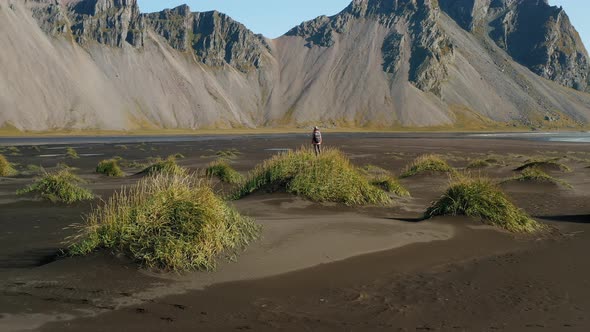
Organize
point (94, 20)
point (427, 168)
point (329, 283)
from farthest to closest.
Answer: point (94, 20), point (427, 168), point (329, 283)

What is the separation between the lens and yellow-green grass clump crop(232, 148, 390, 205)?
58.1ft

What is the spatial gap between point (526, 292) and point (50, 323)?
302 inches

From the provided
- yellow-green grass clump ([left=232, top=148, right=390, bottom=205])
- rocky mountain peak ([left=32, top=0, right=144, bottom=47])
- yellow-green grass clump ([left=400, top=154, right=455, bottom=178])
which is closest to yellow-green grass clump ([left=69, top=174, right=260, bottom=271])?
yellow-green grass clump ([left=232, top=148, right=390, bottom=205])

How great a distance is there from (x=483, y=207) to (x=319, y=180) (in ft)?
18.1

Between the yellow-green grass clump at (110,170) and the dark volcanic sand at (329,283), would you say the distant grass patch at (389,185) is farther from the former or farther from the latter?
the yellow-green grass clump at (110,170)

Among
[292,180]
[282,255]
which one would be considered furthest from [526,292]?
[292,180]

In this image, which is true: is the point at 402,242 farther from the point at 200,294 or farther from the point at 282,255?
the point at 200,294

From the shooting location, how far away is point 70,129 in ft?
414

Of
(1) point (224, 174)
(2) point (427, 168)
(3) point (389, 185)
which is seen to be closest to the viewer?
(3) point (389, 185)

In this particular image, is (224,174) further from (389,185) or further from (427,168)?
(427,168)

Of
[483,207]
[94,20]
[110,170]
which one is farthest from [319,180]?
[94,20]

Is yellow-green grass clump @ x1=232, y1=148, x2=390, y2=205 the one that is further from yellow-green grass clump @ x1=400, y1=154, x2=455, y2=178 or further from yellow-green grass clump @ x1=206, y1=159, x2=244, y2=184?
yellow-green grass clump @ x1=400, y1=154, x2=455, y2=178

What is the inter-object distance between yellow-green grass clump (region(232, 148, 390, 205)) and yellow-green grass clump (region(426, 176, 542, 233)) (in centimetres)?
319

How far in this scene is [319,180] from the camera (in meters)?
17.8
